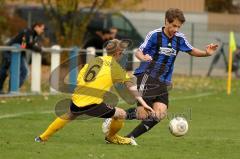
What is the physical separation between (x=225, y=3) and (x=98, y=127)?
40.5 metres

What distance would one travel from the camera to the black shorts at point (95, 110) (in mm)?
11914

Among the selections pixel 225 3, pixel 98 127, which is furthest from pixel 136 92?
pixel 225 3

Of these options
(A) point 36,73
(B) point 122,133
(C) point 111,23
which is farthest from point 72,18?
(B) point 122,133

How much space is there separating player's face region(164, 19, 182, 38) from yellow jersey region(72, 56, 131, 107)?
910mm

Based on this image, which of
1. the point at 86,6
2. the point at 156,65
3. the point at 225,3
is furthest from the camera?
the point at 225,3

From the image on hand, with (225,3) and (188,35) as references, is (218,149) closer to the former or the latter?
(188,35)

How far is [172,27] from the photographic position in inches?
480

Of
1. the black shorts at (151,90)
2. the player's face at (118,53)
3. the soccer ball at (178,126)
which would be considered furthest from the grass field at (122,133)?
the player's face at (118,53)

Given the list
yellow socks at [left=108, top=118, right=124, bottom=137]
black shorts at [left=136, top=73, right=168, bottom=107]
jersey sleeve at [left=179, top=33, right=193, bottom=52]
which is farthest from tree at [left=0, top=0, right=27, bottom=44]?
yellow socks at [left=108, top=118, right=124, bottom=137]

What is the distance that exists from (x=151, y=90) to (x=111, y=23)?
22.9 metres

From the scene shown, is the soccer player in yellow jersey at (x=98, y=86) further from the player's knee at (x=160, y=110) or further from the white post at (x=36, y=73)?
the white post at (x=36, y=73)

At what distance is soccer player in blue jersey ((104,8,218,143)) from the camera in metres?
12.3

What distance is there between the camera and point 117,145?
12242 millimetres

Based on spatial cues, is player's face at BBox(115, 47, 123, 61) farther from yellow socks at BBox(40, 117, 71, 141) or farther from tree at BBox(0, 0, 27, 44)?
tree at BBox(0, 0, 27, 44)
